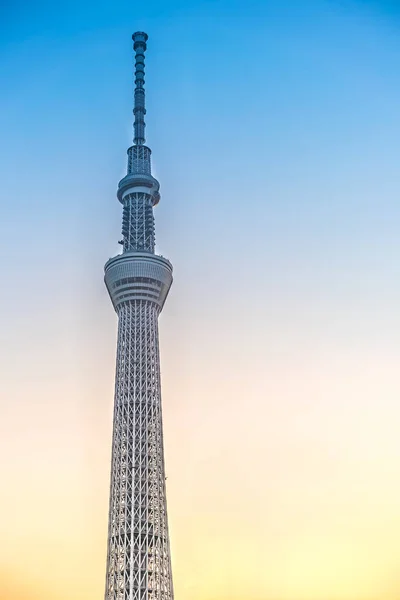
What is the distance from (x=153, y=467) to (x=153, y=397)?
1510 cm

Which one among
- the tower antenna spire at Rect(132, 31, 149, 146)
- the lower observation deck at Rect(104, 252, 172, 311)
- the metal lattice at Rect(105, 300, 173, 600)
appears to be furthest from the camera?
the tower antenna spire at Rect(132, 31, 149, 146)

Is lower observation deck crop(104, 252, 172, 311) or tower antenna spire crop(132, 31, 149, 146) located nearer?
lower observation deck crop(104, 252, 172, 311)

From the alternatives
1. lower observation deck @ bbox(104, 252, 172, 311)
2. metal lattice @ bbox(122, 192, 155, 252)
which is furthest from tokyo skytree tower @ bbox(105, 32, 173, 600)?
metal lattice @ bbox(122, 192, 155, 252)

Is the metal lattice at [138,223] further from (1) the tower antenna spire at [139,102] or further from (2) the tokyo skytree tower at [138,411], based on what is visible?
(1) the tower antenna spire at [139,102]

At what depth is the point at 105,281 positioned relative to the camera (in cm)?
17238

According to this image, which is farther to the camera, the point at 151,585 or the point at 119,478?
the point at 119,478

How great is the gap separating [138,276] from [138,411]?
29.9 meters

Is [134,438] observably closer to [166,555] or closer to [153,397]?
[153,397]

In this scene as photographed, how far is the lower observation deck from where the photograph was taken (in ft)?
544

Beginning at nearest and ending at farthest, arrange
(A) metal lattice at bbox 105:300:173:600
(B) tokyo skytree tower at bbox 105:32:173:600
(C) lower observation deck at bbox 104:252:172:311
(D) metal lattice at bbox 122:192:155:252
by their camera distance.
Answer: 1. (A) metal lattice at bbox 105:300:173:600
2. (B) tokyo skytree tower at bbox 105:32:173:600
3. (C) lower observation deck at bbox 104:252:172:311
4. (D) metal lattice at bbox 122:192:155:252

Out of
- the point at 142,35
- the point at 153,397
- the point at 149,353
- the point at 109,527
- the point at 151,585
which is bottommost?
the point at 151,585

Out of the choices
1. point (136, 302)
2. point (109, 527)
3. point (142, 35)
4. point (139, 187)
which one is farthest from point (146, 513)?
point (142, 35)

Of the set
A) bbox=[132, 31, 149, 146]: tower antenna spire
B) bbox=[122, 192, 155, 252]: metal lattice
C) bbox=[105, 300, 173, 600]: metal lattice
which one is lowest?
bbox=[105, 300, 173, 600]: metal lattice

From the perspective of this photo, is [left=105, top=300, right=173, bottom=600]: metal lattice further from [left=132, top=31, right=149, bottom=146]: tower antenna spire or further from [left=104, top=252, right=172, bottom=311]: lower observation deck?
[left=132, top=31, right=149, bottom=146]: tower antenna spire
